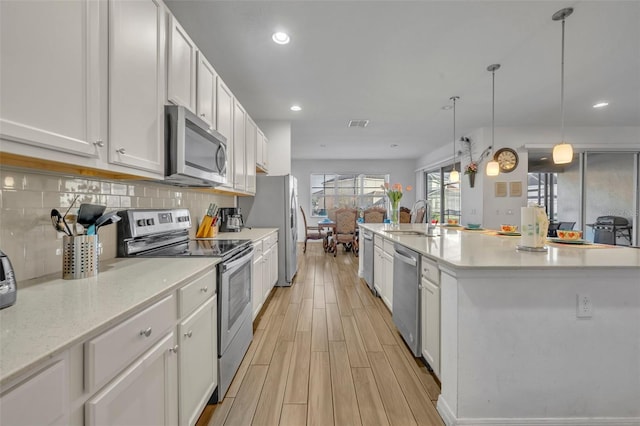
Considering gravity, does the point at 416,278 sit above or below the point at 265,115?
below

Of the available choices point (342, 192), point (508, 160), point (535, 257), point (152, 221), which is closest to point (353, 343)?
point (535, 257)

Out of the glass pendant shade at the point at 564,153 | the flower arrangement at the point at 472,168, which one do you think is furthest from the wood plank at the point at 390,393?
the flower arrangement at the point at 472,168

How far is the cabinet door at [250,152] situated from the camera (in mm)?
3193

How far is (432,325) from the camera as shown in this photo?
5.60ft

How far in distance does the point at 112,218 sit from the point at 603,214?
24.2 feet

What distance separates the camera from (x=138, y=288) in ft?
3.31

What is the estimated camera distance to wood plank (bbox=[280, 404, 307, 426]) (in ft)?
4.67

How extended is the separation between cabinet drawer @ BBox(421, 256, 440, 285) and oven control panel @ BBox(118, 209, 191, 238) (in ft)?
5.86

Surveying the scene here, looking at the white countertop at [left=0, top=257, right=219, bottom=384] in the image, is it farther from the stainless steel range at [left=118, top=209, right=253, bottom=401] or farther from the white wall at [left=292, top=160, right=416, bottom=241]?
the white wall at [left=292, top=160, right=416, bottom=241]

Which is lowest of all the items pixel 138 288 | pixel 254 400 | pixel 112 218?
pixel 254 400

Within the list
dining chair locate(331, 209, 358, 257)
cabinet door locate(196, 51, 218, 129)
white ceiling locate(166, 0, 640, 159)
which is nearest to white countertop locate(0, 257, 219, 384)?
cabinet door locate(196, 51, 218, 129)

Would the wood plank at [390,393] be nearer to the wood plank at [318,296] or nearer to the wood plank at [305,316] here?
the wood plank at [305,316]

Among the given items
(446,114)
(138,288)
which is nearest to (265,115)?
(446,114)

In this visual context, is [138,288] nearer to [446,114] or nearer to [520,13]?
[520,13]
